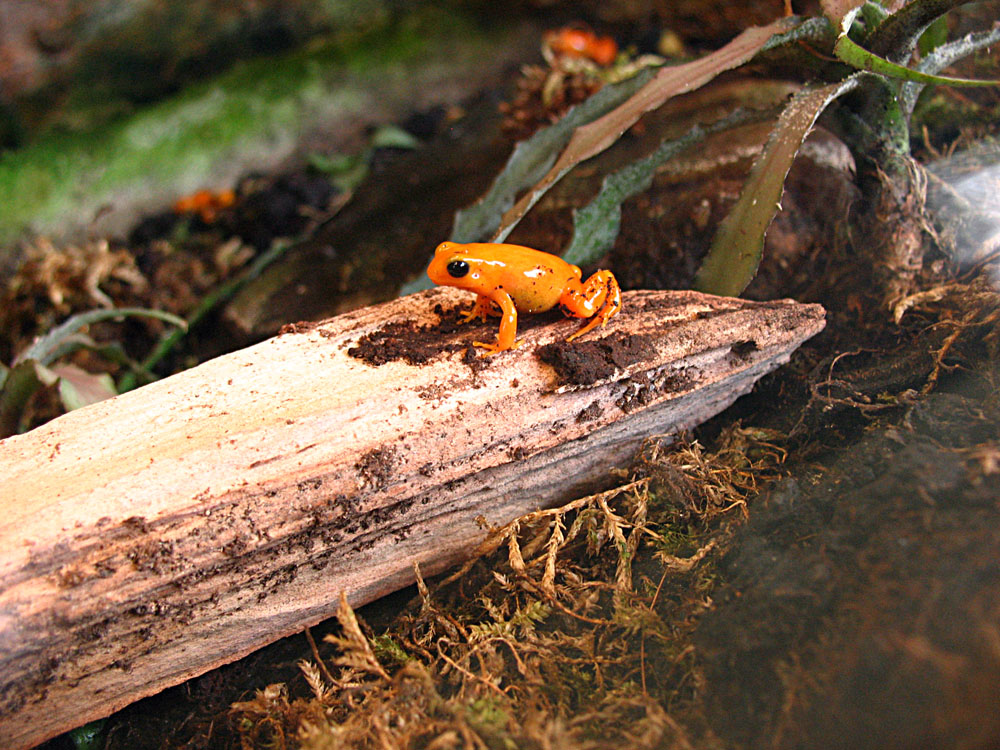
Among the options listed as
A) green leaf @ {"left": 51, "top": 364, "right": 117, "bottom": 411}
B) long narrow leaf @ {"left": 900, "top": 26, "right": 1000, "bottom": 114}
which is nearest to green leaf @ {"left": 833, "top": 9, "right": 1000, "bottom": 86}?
long narrow leaf @ {"left": 900, "top": 26, "right": 1000, "bottom": 114}

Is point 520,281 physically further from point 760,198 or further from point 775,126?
point 775,126

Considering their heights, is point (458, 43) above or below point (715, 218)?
above

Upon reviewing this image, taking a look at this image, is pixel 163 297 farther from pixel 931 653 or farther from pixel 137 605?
pixel 931 653

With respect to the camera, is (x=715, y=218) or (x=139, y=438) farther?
(x=715, y=218)

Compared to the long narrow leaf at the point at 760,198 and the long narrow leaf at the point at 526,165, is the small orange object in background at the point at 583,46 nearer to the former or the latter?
the long narrow leaf at the point at 526,165

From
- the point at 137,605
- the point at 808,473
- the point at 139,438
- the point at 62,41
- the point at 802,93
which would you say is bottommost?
the point at 808,473

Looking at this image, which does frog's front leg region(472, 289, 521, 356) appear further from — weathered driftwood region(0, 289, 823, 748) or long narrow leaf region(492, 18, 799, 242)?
long narrow leaf region(492, 18, 799, 242)

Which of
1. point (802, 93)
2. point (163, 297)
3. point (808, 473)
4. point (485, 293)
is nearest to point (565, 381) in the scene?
point (485, 293)
